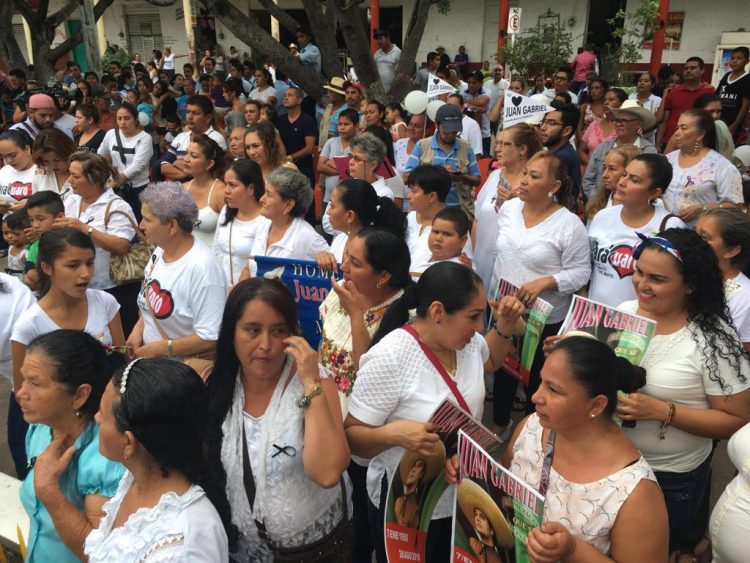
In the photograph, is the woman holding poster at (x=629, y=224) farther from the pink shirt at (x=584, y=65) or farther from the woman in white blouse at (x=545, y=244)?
the pink shirt at (x=584, y=65)

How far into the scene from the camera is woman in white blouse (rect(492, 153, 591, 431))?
3.71 m

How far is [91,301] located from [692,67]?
25.6 feet

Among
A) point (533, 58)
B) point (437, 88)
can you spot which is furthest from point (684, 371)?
point (533, 58)

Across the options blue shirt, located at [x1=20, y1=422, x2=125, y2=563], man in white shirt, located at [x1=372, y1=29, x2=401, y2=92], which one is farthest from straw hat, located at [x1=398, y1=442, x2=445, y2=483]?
man in white shirt, located at [x1=372, y1=29, x2=401, y2=92]

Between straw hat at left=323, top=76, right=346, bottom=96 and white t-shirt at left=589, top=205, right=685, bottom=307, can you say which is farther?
straw hat at left=323, top=76, right=346, bottom=96

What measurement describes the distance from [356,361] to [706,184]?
3.18 m

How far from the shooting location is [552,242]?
3.71 m

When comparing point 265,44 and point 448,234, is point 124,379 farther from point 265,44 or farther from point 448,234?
point 265,44

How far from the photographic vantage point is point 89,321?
11.0ft

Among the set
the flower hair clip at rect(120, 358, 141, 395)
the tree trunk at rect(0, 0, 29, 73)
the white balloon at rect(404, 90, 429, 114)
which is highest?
the tree trunk at rect(0, 0, 29, 73)

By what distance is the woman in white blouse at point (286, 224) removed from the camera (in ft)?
13.4

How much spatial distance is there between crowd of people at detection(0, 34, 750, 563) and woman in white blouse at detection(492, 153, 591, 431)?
15 millimetres

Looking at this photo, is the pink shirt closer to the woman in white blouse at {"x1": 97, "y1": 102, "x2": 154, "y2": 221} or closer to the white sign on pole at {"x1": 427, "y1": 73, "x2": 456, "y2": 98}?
the white sign on pole at {"x1": 427, "y1": 73, "x2": 456, "y2": 98}

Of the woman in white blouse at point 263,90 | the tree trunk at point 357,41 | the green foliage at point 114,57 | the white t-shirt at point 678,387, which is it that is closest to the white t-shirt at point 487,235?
the white t-shirt at point 678,387
